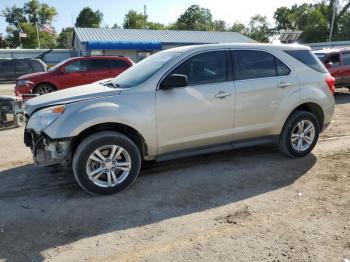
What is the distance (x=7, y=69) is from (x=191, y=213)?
24.1 metres

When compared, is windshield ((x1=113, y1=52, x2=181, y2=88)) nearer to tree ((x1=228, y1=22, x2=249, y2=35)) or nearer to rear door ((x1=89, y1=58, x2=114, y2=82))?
rear door ((x1=89, y1=58, x2=114, y2=82))

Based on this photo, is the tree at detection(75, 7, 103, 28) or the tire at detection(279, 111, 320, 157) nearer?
the tire at detection(279, 111, 320, 157)

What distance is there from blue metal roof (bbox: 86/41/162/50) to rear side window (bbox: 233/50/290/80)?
1129 inches

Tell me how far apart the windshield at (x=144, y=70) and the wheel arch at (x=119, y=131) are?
0.58 meters

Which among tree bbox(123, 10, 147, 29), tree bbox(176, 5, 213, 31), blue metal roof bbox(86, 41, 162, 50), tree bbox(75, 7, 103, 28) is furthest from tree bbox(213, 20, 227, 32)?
blue metal roof bbox(86, 41, 162, 50)

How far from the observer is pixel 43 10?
279 ft

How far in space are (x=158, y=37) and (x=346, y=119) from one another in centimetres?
2977

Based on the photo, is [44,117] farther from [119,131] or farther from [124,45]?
[124,45]

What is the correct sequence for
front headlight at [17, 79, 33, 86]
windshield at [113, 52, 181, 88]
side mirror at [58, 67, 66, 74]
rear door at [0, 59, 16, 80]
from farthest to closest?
rear door at [0, 59, 16, 80]
side mirror at [58, 67, 66, 74]
front headlight at [17, 79, 33, 86]
windshield at [113, 52, 181, 88]

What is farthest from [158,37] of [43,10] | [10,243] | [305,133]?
[43,10]

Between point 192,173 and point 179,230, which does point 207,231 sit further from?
point 192,173

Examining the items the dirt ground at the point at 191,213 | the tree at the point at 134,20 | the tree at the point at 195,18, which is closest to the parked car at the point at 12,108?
the dirt ground at the point at 191,213

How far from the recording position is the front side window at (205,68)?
16.3ft

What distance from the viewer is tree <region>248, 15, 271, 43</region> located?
84356mm
